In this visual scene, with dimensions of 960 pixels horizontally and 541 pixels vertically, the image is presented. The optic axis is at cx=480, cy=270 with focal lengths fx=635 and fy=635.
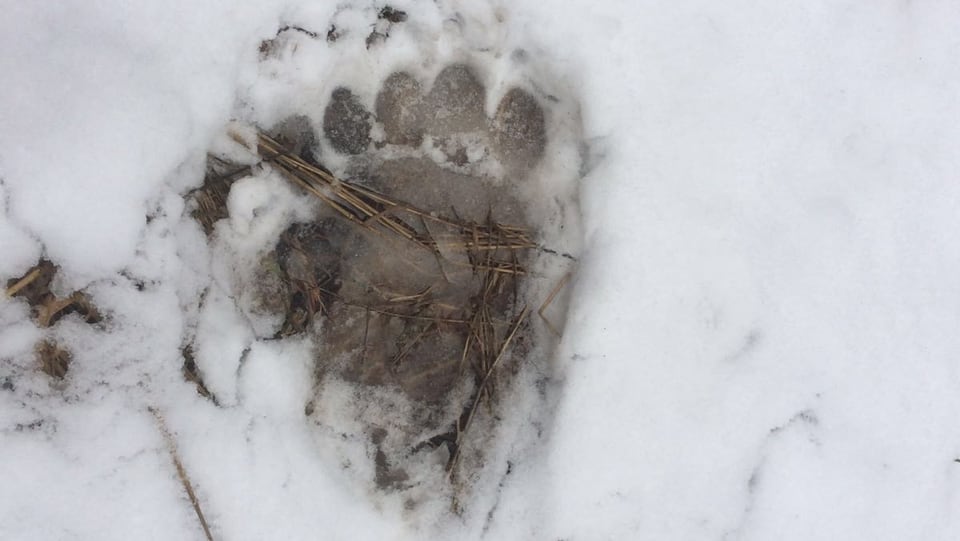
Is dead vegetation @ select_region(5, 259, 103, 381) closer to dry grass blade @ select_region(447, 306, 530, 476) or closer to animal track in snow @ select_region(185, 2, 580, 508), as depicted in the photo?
animal track in snow @ select_region(185, 2, 580, 508)

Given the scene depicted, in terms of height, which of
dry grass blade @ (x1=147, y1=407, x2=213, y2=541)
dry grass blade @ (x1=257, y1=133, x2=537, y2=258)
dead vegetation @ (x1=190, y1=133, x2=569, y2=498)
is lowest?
dry grass blade @ (x1=147, y1=407, x2=213, y2=541)

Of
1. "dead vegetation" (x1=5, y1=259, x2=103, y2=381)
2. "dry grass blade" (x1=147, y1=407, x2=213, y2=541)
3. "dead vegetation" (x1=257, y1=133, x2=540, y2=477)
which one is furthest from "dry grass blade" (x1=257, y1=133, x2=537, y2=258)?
"dry grass blade" (x1=147, y1=407, x2=213, y2=541)

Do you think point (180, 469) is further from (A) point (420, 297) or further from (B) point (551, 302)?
(B) point (551, 302)

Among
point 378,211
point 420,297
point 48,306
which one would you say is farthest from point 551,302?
point 48,306

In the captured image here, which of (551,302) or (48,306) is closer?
(48,306)

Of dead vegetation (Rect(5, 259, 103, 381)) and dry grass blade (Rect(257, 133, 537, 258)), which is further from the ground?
dry grass blade (Rect(257, 133, 537, 258))

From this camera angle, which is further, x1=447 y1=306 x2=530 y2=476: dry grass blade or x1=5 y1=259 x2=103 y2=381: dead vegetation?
x1=447 y1=306 x2=530 y2=476: dry grass blade

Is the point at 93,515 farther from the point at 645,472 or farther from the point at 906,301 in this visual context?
the point at 906,301

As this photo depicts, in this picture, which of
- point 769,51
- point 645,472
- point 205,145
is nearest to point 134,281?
point 205,145
